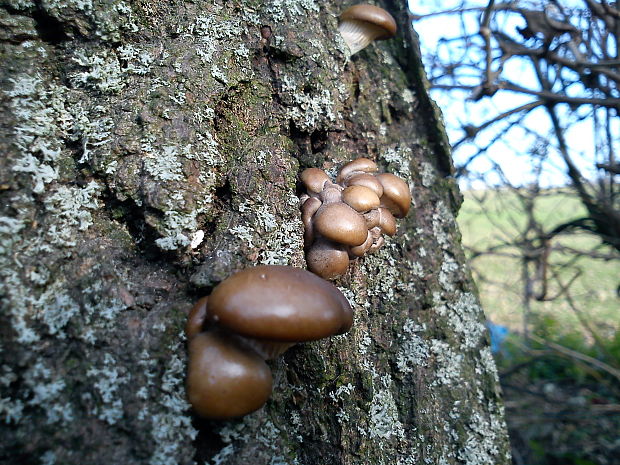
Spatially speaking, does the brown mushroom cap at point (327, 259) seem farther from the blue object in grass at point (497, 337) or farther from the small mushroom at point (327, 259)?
the blue object in grass at point (497, 337)

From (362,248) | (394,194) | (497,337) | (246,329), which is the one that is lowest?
(497,337)

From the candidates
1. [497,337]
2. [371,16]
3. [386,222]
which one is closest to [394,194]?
[386,222]

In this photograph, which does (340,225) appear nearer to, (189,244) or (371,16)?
(189,244)

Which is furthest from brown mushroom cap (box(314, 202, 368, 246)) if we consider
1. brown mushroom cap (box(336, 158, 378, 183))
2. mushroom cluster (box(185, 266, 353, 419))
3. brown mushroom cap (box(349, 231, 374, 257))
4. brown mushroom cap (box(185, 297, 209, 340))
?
brown mushroom cap (box(185, 297, 209, 340))

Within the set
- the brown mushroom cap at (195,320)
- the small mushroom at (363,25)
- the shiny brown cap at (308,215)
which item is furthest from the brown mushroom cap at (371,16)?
the brown mushroom cap at (195,320)

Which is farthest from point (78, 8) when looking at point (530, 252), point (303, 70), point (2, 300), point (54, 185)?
point (530, 252)

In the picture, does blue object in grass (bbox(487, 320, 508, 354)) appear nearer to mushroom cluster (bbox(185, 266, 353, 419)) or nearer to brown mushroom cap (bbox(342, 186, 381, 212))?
brown mushroom cap (bbox(342, 186, 381, 212))
